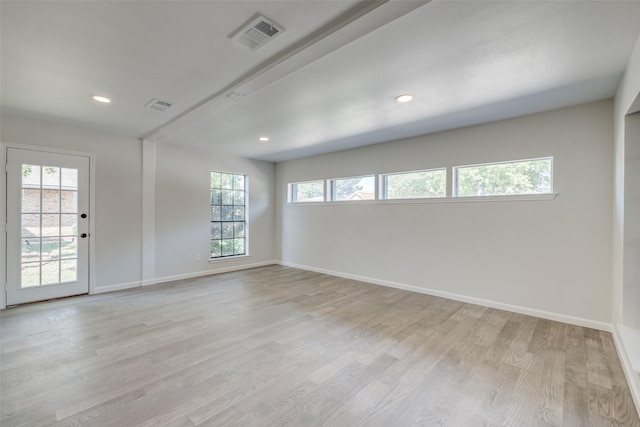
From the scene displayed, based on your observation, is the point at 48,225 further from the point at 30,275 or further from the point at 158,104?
the point at 158,104

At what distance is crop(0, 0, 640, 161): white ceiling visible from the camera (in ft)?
5.54

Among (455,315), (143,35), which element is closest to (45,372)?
(143,35)

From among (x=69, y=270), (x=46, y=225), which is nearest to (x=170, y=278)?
(x=69, y=270)

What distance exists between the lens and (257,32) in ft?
6.15

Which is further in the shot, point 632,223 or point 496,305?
point 496,305

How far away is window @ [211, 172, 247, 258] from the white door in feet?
6.82

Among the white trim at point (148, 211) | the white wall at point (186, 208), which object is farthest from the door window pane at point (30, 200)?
the white wall at point (186, 208)

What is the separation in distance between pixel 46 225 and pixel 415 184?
17.7ft

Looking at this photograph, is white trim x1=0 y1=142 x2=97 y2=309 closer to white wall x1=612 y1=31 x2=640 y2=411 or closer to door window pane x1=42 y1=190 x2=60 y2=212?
A: door window pane x1=42 y1=190 x2=60 y2=212

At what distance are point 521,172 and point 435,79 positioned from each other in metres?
1.97

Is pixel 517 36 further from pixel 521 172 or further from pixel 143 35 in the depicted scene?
pixel 143 35

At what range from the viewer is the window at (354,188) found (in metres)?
5.06

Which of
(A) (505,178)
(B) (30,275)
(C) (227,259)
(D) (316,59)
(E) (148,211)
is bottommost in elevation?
(C) (227,259)

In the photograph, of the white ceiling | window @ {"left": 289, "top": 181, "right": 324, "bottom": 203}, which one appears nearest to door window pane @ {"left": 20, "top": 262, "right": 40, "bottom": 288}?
the white ceiling
